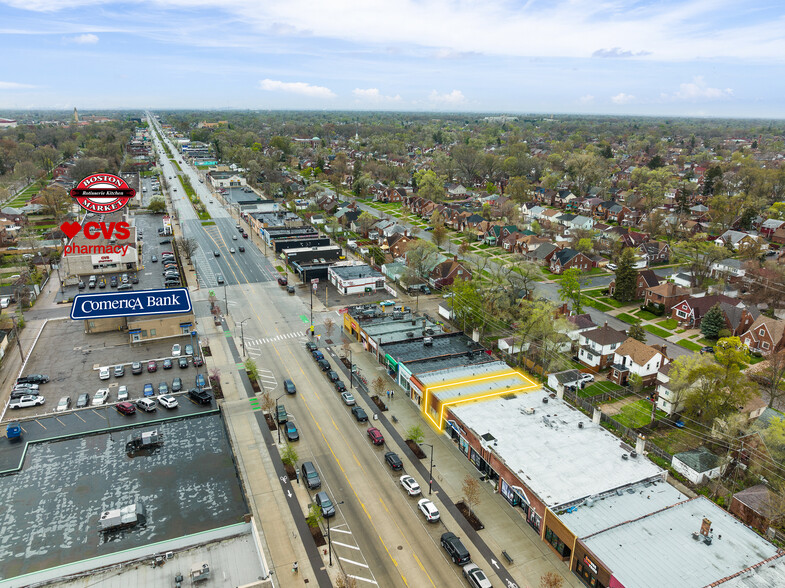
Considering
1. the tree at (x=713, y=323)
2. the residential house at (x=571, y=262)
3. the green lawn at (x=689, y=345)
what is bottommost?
the green lawn at (x=689, y=345)

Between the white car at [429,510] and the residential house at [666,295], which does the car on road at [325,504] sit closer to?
the white car at [429,510]

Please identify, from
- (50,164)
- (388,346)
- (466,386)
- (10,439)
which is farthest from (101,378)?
(50,164)

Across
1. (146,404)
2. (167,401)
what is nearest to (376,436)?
(167,401)

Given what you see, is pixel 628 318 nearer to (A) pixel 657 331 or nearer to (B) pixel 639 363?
(A) pixel 657 331

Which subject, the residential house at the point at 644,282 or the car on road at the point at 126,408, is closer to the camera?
the car on road at the point at 126,408

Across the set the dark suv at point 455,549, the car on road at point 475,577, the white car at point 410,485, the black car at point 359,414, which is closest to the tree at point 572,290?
the black car at point 359,414

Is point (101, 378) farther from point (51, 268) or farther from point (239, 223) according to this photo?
point (239, 223)

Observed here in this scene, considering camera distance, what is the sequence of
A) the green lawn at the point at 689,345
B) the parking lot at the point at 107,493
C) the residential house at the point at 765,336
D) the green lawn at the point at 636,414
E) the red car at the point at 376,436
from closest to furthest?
1. the parking lot at the point at 107,493
2. the red car at the point at 376,436
3. the green lawn at the point at 636,414
4. the residential house at the point at 765,336
5. the green lawn at the point at 689,345
